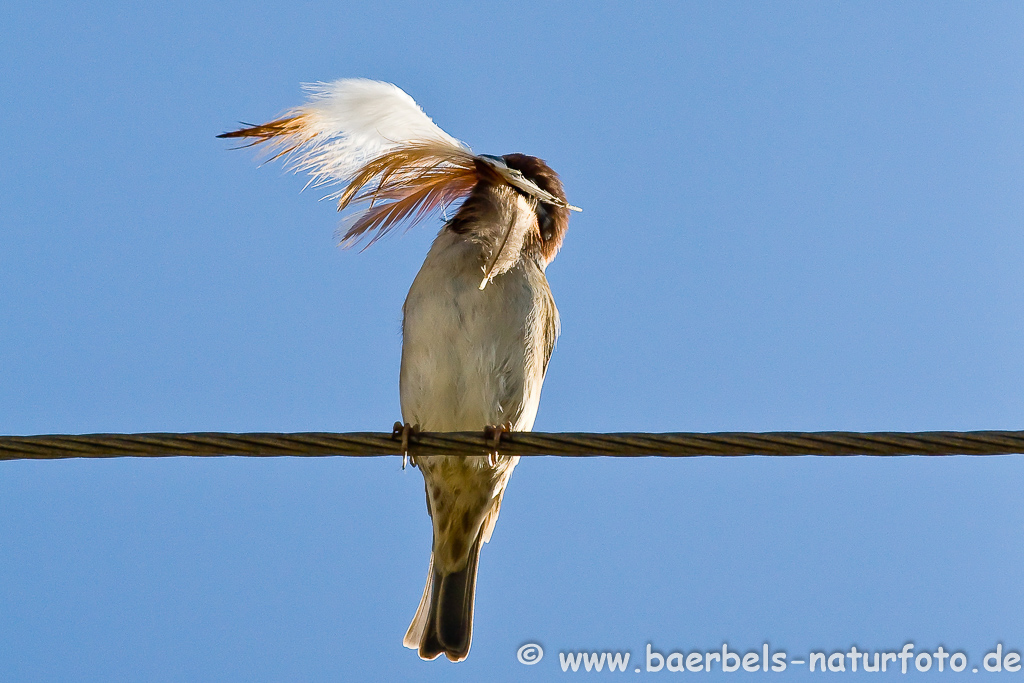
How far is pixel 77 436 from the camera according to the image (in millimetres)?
3990

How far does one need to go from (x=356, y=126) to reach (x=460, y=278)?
1032 millimetres

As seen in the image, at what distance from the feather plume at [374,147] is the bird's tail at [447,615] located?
2090 millimetres

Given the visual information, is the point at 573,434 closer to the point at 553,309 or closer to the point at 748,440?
the point at 748,440

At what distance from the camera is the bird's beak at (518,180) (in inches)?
238

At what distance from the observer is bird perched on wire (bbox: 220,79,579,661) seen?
227 inches

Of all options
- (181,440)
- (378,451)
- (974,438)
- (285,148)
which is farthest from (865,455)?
(285,148)

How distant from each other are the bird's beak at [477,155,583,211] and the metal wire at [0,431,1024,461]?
7.23 feet

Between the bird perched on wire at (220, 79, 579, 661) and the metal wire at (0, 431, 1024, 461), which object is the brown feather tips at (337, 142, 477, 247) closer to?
the bird perched on wire at (220, 79, 579, 661)

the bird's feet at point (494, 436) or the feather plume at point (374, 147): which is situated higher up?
the feather plume at point (374, 147)

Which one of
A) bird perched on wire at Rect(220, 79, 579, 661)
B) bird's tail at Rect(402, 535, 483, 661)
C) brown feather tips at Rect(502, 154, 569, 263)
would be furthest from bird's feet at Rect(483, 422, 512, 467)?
brown feather tips at Rect(502, 154, 569, 263)

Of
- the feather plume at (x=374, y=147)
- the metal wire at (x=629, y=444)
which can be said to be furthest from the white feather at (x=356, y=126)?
the metal wire at (x=629, y=444)

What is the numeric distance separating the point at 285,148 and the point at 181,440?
6.71ft

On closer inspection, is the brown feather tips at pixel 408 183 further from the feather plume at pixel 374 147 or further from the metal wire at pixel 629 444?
the metal wire at pixel 629 444

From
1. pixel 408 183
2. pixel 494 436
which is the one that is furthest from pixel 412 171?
pixel 494 436
